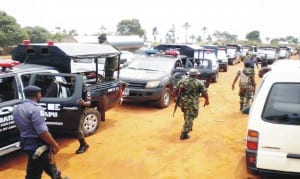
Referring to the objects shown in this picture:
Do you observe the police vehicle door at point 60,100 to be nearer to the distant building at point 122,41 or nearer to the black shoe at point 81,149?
the black shoe at point 81,149

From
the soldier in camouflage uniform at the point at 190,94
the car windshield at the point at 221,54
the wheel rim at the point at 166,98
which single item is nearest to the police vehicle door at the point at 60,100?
the soldier in camouflage uniform at the point at 190,94

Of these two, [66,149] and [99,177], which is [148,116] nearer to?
[66,149]

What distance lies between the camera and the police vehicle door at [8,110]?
17.8ft

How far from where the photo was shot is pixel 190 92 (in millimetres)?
7395

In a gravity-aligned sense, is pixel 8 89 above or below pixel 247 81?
above

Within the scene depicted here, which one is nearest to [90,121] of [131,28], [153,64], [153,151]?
[153,151]

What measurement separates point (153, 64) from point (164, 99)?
5.14ft

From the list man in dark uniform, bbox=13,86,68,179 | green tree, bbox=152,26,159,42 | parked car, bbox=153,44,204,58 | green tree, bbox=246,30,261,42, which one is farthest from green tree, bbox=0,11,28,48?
green tree, bbox=246,30,261,42

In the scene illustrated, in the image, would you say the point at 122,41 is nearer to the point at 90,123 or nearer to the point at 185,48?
the point at 185,48

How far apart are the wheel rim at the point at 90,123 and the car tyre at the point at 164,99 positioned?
131 inches

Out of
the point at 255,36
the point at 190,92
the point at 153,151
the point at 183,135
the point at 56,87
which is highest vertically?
the point at 255,36

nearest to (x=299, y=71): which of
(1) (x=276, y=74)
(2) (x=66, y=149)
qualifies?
(1) (x=276, y=74)

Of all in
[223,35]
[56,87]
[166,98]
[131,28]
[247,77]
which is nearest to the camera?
[56,87]

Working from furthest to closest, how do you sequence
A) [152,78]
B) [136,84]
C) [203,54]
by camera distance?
[203,54], [152,78], [136,84]
